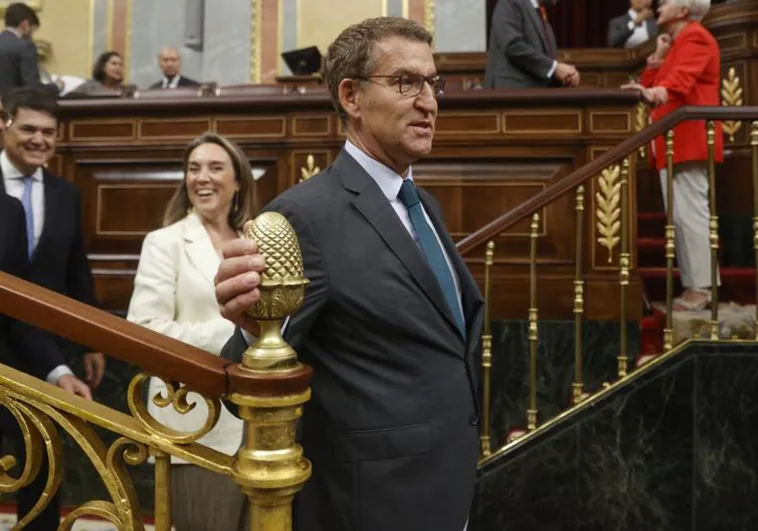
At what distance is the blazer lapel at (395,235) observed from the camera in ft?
3.75

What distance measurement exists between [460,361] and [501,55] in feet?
10.6

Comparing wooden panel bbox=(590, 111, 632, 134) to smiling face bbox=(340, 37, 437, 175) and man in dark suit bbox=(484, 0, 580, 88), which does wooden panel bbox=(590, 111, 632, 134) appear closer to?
man in dark suit bbox=(484, 0, 580, 88)

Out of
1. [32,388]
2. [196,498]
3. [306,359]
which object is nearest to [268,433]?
[306,359]

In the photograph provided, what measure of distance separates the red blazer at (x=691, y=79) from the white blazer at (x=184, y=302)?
249 cm

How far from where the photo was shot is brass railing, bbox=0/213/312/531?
959mm

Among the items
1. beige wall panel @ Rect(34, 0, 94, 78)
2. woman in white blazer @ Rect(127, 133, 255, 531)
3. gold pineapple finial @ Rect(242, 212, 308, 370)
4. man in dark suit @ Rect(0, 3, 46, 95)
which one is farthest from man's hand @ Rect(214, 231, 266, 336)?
beige wall panel @ Rect(34, 0, 94, 78)

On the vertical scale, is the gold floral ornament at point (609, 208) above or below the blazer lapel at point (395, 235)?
above

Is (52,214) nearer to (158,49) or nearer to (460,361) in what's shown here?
(460,361)

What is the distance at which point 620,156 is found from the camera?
2.79 metres

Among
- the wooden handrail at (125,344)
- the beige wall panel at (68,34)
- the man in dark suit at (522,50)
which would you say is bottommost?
Answer: the wooden handrail at (125,344)

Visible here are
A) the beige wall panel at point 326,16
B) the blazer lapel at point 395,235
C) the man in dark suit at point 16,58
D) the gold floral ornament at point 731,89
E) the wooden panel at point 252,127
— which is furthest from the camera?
the beige wall panel at point 326,16

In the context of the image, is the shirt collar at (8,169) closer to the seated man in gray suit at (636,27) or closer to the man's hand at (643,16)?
the seated man in gray suit at (636,27)

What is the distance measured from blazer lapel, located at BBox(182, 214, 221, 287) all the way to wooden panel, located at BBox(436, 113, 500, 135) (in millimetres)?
1859

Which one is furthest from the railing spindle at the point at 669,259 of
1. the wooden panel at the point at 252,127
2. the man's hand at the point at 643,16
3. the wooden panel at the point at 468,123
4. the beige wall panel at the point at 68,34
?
the beige wall panel at the point at 68,34
